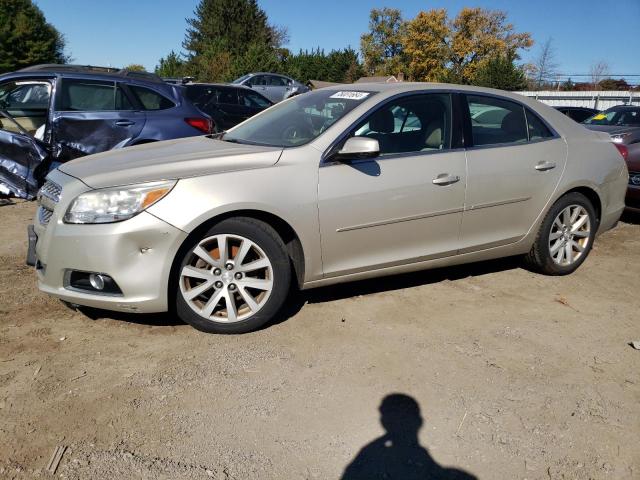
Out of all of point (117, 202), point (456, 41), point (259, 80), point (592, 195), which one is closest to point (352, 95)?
point (117, 202)

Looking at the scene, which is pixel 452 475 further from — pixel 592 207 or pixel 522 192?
pixel 592 207

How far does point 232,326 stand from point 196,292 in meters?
0.32

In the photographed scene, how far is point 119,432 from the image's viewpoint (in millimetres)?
2576

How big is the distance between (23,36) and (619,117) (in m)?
53.4

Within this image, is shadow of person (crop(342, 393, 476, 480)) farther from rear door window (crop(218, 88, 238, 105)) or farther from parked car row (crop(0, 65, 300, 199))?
rear door window (crop(218, 88, 238, 105))

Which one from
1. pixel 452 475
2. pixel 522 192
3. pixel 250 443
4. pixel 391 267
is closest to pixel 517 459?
pixel 452 475

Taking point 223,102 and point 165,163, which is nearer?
point 165,163

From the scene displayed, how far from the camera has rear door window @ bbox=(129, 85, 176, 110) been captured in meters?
7.14

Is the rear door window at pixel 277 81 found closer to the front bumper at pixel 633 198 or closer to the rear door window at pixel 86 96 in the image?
the rear door window at pixel 86 96

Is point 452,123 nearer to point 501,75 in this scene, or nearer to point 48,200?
point 48,200

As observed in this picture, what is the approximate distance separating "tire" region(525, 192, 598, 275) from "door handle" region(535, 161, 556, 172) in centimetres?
32

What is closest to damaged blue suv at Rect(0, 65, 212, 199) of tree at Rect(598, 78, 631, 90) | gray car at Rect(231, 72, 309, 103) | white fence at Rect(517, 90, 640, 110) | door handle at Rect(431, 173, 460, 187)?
door handle at Rect(431, 173, 460, 187)

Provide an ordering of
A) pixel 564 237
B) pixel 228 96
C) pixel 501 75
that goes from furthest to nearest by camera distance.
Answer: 1. pixel 501 75
2. pixel 228 96
3. pixel 564 237

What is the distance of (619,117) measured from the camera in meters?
11.3
